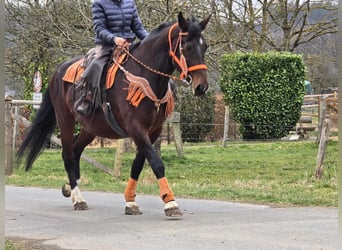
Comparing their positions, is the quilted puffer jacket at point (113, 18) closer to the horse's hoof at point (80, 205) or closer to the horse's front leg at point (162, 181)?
the horse's front leg at point (162, 181)

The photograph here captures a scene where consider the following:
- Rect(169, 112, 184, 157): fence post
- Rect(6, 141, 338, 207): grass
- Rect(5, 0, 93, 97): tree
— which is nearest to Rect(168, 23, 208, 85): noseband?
Rect(6, 141, 338, 207): grass

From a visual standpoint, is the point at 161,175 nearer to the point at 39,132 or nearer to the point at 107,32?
the point at 107,32

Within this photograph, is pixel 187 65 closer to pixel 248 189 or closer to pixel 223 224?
pixel 223 224

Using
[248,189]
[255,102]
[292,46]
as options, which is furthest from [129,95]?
[292,46]

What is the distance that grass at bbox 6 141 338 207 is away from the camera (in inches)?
393

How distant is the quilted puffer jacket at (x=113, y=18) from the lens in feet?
27.6

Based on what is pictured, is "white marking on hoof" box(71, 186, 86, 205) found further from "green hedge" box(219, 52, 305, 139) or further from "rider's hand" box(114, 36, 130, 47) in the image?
"green hedge" box(219, 52, 305, 139)

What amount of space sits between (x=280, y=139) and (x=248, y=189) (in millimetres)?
13282

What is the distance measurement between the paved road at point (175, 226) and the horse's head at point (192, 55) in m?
1.59

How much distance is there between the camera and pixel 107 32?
27.1 feet

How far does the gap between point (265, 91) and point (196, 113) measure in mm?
3424

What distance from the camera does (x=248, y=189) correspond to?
10.6 m

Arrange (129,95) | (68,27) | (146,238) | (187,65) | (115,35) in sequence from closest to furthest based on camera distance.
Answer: (146,238) → (187,65) → (129,95) → (115,35) → (68,27)

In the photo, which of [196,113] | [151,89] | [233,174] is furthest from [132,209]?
[196,113]
